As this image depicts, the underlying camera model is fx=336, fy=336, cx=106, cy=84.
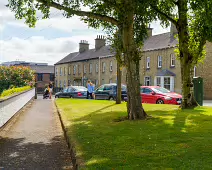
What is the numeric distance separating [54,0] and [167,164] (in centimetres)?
838

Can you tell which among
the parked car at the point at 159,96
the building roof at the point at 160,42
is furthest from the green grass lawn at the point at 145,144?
the building roof at the point at 160,42

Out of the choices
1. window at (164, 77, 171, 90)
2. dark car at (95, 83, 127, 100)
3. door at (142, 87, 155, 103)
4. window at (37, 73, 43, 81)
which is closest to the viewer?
door at (142, 87, 155, 103)

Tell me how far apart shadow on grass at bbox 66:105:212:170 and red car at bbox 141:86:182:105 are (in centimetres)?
1120

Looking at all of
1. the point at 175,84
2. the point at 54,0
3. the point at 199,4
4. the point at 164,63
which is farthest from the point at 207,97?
the point at 54,0

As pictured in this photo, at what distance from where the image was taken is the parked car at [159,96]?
22.7 metres

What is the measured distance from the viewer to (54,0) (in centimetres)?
1228

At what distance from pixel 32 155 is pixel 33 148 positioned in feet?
Answer: 2.71

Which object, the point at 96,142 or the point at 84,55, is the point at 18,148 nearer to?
the point at 96,142

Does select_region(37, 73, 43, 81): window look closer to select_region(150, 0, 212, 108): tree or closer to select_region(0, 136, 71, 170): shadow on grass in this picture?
select_region(150, 0, 212, 108): tree

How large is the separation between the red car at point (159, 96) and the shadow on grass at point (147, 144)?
441 inches

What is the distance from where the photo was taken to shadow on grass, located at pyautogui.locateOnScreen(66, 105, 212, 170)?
19.5 ft

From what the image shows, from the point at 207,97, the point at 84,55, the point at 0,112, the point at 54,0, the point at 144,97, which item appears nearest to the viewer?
the point at 0,112

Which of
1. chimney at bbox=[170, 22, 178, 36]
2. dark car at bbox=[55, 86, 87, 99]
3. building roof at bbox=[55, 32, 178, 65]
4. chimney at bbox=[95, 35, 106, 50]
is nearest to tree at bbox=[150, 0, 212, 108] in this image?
building roof at bbox=[55, 32, 178, 65]

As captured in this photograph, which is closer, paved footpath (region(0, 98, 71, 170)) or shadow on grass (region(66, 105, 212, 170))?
shadow on grass (region(66, 105, 212, 170))
